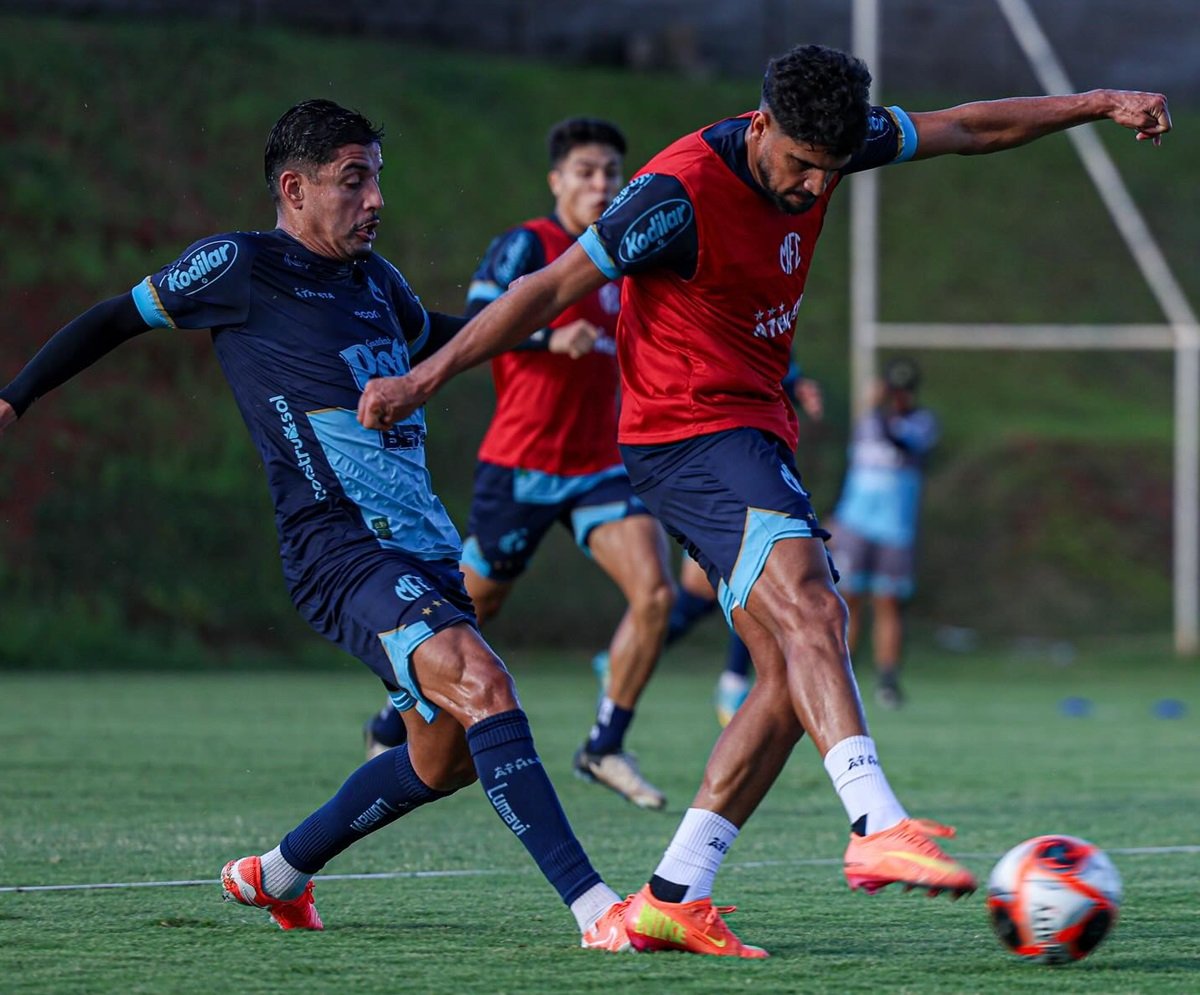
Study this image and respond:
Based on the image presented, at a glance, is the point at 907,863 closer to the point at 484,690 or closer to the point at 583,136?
the point at 484,690

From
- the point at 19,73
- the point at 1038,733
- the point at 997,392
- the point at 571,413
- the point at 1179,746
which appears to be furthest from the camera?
the point at 997,392

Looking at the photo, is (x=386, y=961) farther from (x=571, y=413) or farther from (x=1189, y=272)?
(x=1189, y=272)

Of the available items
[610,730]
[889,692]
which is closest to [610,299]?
[610,730]

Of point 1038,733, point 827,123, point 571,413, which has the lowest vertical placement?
point 1038,733

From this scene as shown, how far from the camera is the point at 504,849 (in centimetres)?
621

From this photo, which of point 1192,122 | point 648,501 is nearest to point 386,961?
point 648,501

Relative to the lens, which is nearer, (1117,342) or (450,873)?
(450,873)

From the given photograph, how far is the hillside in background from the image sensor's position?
15.8 m

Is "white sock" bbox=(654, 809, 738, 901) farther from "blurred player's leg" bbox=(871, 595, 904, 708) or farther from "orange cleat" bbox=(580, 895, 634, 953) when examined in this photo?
"blurred player's leg" bbox=(871, 595, 904, 708)

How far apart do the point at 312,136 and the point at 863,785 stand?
2.04 meters

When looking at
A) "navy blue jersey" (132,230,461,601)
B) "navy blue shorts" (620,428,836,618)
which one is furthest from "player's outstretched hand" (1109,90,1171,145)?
"navy blue jersey" (132,230,461,601)

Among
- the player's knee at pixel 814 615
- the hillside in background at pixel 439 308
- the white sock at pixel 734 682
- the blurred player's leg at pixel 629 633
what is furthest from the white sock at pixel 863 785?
the hillside in background at pixel 439 308

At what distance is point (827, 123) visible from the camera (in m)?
4.23

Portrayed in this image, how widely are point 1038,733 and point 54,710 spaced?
5492 mm
